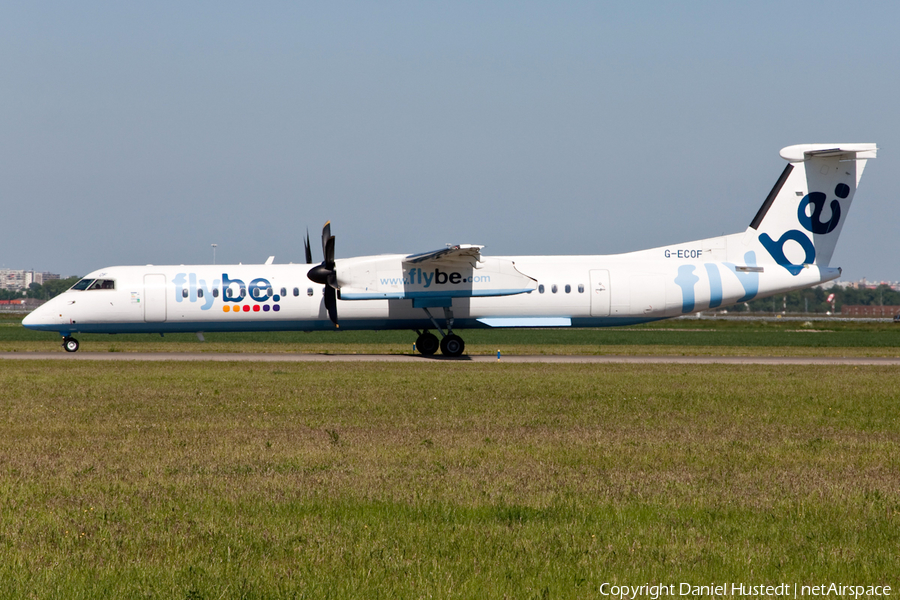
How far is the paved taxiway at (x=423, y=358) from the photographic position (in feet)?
103

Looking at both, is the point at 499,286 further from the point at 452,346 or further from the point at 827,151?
the point at 827,151

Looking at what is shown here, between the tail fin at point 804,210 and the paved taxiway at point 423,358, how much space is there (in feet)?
14.1

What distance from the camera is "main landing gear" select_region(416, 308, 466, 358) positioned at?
110 ft

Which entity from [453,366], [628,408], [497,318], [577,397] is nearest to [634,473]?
[628,408]

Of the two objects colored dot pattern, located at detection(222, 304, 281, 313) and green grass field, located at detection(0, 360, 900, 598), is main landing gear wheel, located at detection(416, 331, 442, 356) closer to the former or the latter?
colored dot pattern, located at detection(222, 304, 281, 313)

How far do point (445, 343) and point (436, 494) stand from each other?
2450cm

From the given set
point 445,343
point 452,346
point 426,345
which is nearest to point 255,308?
point 426,345

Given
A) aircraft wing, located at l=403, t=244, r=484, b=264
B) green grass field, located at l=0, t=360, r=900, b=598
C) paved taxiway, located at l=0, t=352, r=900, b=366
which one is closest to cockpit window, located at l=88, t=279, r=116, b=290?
paved taxiway, located at l=0, t=352, r=900, b=366

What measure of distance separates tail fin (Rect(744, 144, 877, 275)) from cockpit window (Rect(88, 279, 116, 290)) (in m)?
26.0

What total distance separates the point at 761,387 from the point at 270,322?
1933cm

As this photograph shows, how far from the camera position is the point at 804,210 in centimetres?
3431

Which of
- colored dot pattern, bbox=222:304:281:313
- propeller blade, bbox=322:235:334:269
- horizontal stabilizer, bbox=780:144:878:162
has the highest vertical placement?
horizontal stabilizer, bbox=780:144:878:162

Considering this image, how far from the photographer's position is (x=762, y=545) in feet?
24.6

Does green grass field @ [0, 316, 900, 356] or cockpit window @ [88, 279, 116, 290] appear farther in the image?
green grass field @ [0, 316, 900, 356]
